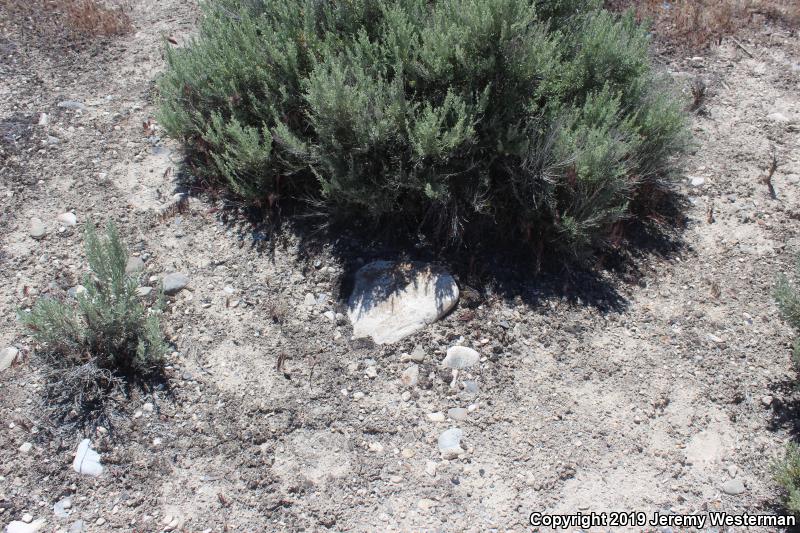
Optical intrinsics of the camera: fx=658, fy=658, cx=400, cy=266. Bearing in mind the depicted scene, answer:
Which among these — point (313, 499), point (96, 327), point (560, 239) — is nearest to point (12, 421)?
point (96, 327)

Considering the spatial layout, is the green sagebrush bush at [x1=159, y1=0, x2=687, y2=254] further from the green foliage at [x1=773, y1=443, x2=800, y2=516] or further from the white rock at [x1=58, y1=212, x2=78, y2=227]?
the green foliage at [x1=773, y1=443, x2=800, y2=516]

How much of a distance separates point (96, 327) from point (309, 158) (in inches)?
72.2

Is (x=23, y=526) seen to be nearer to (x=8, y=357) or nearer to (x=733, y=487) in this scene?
(x=8, y=357)

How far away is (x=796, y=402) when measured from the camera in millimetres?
4086

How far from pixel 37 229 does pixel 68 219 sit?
22 cm

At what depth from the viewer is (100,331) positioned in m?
4.01

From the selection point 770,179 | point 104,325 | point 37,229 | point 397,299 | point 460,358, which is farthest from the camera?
point 770,179

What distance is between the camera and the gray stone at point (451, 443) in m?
3.82

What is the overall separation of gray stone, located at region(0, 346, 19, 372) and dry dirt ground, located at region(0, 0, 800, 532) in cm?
5

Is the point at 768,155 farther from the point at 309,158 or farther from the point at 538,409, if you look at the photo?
the point at 309,158

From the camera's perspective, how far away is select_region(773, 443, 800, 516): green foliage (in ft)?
11.2

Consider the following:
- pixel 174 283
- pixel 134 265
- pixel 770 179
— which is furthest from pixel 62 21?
pixel 770 179

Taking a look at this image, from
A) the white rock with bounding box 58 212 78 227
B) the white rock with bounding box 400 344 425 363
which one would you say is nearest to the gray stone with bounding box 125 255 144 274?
the white rock with bounding box 58 212 78 227

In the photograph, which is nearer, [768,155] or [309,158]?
[309,158]
